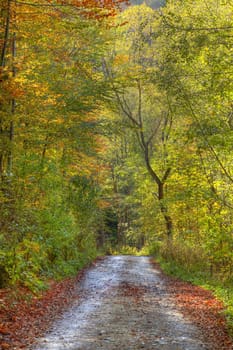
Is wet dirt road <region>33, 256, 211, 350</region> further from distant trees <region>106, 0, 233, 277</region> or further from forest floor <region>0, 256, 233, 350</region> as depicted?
distant trees <region>106, 0, 233, 277</region>

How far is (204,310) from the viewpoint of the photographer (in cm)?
1028

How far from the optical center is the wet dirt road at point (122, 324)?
23.6ft

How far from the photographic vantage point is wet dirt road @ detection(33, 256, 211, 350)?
23.6 feet

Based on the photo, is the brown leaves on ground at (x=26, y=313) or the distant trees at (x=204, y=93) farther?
the distant trees at (x=204, y=93)

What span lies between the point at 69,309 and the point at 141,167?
21.9 meters

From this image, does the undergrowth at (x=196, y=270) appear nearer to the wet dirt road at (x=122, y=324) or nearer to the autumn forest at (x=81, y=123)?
the autumn forest at (x=81, y=123)

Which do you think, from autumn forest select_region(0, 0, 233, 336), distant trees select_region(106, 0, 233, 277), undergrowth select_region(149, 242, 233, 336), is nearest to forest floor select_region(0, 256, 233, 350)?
undergrowth select_region(149, 242, 233, 336)

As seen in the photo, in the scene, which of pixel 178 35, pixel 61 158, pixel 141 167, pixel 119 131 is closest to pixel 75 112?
pixel 119 131

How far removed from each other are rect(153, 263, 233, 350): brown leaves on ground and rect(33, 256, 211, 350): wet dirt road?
239 mm

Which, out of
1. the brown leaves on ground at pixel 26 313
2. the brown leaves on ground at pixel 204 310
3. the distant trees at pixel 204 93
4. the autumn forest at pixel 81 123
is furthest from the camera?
the distant trees at pixel 204 93

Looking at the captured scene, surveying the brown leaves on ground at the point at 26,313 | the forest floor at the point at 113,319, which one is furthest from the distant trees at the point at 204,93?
the brown leaves on ground at the point at 26,313

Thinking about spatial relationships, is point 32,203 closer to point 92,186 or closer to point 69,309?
point 69,309

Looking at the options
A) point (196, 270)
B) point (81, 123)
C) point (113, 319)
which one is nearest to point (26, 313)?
point (113, 319)

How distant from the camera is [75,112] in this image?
16.2m
